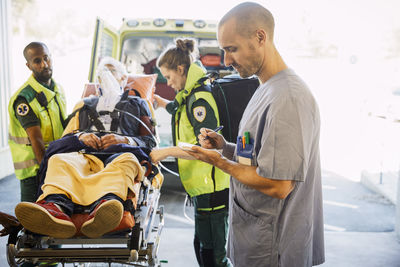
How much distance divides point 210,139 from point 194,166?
58cm

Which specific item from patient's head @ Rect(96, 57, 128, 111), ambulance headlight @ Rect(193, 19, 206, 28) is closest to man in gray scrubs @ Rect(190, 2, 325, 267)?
patient's head @ Rect(96, 57, 128, 111)

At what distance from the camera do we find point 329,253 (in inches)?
125

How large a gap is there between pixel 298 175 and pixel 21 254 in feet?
4.03

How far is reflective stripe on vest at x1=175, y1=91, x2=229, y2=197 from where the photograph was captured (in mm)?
2184

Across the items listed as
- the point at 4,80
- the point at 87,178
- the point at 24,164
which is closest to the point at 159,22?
the point at 4,80

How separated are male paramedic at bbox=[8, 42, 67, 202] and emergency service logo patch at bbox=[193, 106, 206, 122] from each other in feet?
3.87

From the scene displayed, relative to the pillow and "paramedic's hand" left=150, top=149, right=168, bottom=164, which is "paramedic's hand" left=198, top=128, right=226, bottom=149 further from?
the pillow

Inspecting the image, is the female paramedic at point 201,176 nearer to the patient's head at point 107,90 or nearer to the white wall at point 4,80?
the patient's head at point 107,90

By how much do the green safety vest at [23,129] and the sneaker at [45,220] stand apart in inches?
46.4

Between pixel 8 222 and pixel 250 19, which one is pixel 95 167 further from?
pixel 250 19

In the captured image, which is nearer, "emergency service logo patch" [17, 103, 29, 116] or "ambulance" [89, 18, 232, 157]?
"emergency service logo patch" [17, 103, 29, 116]

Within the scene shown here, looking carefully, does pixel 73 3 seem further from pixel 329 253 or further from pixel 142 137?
pixel 329 253

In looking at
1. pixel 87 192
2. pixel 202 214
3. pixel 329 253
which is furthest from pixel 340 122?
pixel 87 192

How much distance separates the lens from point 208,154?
4.59 feet
